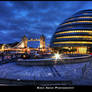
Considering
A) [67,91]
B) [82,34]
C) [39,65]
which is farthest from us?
[82,34]

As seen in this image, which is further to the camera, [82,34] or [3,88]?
[82,34]

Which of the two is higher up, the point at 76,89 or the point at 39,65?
the point at 76,89

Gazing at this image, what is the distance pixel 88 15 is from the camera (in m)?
63.4

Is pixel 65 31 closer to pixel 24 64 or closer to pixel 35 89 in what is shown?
pixel 24 64

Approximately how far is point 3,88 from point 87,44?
6366 cm

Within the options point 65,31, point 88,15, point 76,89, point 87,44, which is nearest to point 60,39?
point 65,31

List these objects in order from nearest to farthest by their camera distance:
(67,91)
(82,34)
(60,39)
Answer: (67,91) < (82,34) < (60,39)

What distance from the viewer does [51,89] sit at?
3227 mm

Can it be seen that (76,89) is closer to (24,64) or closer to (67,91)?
(67,91)

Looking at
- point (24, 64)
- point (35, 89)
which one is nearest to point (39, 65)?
point (24, 64)

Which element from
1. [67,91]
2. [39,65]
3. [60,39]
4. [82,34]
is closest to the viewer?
[67,91]

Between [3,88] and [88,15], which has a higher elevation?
[88,15]

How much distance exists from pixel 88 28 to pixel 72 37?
13.0 meters

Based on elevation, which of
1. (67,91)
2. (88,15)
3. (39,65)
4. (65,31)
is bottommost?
(39,65)
